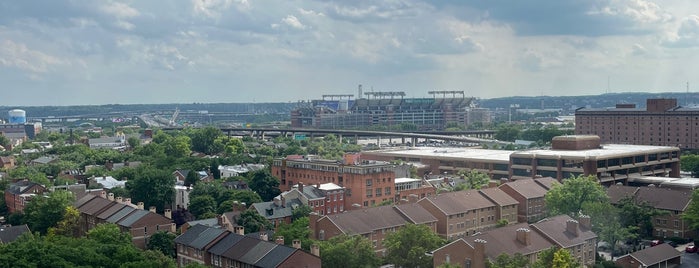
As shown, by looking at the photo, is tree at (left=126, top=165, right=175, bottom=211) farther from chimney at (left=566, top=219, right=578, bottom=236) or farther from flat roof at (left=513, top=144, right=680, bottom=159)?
flat roof at (left=513, top=144, right=680, bottom=159)

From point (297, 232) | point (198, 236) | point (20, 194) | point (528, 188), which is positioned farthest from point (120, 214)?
point (528, 188)

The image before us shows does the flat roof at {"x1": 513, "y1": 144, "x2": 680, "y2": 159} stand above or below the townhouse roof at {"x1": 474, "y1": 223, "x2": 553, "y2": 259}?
above

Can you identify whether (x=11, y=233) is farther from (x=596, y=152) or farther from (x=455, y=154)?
(x=596, y=152)

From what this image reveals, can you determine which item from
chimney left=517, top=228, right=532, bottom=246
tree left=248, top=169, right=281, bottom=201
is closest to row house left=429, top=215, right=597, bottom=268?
chimney left=517, top=228, right=532, bottom=246

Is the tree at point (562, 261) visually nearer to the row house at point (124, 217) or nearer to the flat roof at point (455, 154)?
the row house at point (124, 217)

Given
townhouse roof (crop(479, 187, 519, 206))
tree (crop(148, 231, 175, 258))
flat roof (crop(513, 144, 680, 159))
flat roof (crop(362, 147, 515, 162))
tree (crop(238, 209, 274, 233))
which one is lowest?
tree (crop(148, 231, 175, 258))

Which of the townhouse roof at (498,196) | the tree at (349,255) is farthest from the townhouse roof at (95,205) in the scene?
the townhouse roof at (498,196)

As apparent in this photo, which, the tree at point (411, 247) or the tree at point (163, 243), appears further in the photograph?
the tree at point (163, 243)
